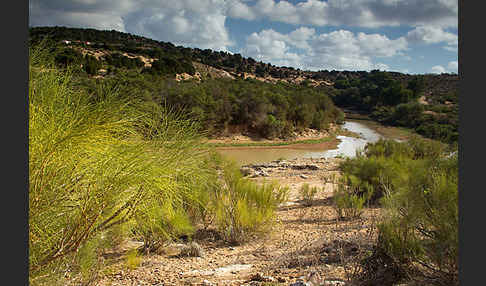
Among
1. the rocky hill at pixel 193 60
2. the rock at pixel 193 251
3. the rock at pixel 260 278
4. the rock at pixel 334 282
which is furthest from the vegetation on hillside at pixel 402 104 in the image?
the rock at pixel 260 278

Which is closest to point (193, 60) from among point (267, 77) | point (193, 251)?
point (267, 77)

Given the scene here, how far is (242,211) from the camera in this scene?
5637 mm

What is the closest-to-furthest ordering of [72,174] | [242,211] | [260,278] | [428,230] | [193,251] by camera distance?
[72,174] → [428,230] → [260,278] → [193,251] → [242,211]

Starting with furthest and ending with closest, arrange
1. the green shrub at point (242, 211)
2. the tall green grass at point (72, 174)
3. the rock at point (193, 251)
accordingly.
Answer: the green shrub at point (242, 211), the rock at point (193, 251), the tall green grass at point (72, 174)

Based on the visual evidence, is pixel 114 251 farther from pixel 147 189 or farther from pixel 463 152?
pixel 463 152

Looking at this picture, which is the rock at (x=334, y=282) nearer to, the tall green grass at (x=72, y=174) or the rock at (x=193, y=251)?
the tall green grass at (x=72, y=174)

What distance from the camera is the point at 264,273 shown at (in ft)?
13.3

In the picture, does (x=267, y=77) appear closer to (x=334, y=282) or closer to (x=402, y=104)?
(x=402, y=104)

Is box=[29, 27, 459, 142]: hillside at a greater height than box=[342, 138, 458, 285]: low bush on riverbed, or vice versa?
box=[29, 27, 459, 142]: hillside

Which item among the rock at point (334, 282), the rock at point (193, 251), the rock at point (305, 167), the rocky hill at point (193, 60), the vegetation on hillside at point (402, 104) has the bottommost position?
the rock at point (193, 251)

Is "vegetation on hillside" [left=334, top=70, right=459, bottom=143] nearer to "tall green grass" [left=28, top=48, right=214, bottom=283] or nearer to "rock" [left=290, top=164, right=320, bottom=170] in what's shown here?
"rock" [left=290, top=164, right=320, bottom=170]

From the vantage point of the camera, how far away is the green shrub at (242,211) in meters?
5.69

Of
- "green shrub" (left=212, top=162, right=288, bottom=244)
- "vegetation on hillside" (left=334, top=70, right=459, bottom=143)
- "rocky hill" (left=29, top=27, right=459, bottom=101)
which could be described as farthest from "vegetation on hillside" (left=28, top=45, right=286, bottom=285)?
"rocky hill" (left=29, top=27, right=459, bottom=101)

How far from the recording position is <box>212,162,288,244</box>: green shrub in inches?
224
